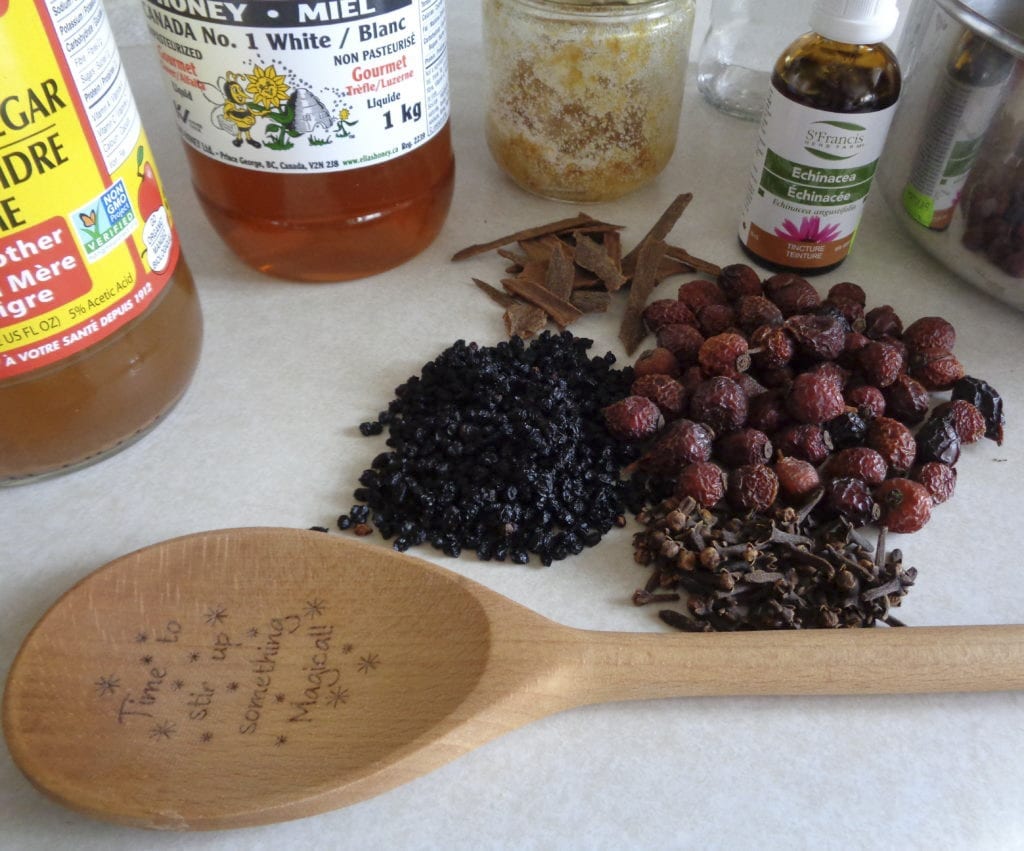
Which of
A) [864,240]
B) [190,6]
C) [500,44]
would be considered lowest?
[864,240]

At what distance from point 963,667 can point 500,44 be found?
0.76 metres

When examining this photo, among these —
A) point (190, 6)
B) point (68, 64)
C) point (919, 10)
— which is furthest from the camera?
point (919, 10)

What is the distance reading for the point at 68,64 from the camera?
0.59 meters

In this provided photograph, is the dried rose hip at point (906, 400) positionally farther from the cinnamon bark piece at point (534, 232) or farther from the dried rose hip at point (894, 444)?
the cinnamon bark piece at point (534, 232)

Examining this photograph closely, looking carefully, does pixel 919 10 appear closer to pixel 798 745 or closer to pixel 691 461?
pixel 691 461

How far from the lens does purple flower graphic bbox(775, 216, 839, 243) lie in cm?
91

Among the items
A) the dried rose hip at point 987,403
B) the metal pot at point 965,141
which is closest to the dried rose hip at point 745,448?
the dried rose hip at point 987,403

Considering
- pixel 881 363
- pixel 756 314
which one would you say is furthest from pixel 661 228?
pixel 881 363

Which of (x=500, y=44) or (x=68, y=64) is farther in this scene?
(x=500, y=44)

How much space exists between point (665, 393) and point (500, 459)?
6.7 inches

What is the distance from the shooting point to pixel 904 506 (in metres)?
0.72

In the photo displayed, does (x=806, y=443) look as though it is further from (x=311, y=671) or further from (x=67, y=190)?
(x=67, y=190)

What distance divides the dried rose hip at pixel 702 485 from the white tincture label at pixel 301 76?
41cm

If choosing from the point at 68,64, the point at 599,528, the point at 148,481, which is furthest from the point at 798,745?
the point at 68,64
